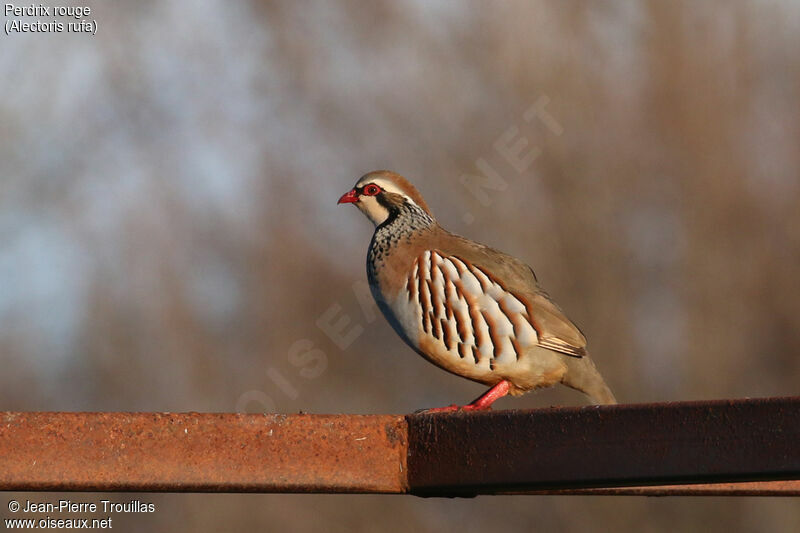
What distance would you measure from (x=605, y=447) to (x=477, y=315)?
2.25m

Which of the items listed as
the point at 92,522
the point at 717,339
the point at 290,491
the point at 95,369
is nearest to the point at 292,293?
the point at 95,369

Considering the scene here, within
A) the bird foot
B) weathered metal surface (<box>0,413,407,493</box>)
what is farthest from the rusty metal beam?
the bird foot

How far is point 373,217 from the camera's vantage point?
213 inches

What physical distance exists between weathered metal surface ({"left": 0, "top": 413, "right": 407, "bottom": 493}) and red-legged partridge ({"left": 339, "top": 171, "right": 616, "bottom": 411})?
74.7 inches

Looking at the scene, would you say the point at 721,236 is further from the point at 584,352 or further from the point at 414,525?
the point at 584,352

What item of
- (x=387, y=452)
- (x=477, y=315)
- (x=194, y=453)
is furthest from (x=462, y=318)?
(x=194, y=453)

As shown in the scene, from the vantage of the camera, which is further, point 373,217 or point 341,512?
point 341,512

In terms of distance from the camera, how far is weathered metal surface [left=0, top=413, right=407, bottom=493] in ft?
8.59

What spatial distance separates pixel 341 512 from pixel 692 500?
2759 mm

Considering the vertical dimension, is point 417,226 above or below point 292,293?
above

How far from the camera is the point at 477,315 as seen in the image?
15.5 feet

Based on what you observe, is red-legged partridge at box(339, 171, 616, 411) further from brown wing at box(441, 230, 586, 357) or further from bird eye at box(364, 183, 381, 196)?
bird eye at box(364, 183, 381, 196)

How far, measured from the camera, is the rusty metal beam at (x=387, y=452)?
2395 millimetres

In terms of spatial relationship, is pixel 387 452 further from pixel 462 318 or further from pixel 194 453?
pixel 462 318
